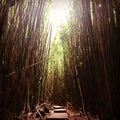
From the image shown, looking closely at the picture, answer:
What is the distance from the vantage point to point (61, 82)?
22.6 ft

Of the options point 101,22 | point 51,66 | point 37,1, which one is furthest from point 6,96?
point 51,66

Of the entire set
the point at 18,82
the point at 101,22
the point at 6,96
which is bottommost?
the point at 6,96

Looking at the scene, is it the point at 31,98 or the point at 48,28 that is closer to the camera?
the point at 31,98

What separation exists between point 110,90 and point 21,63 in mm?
880

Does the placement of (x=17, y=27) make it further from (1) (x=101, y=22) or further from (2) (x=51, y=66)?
(2) (x=51, y=66)

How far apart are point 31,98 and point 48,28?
50.7 inches

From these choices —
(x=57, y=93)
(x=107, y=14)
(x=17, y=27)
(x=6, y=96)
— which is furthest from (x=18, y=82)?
(x=57, y=93)

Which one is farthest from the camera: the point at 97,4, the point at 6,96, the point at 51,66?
the point at 51,66

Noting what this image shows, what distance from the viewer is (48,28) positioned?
3.70 meters

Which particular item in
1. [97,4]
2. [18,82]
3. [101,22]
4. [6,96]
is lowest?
[6,96]

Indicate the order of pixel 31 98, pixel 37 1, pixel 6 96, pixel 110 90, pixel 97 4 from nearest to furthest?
1. pixel 110 90
2. pixel 6 96
3. pixel 97 4
4. pixel 37 1
5. pixel 31 98

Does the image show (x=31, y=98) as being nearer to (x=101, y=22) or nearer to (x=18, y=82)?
(x=18, y=82)

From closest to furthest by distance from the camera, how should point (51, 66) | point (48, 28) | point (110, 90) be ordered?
point (110, 90)
point (48, 28)
point (51, 66)

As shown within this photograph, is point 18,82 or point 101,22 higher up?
point 101,22
